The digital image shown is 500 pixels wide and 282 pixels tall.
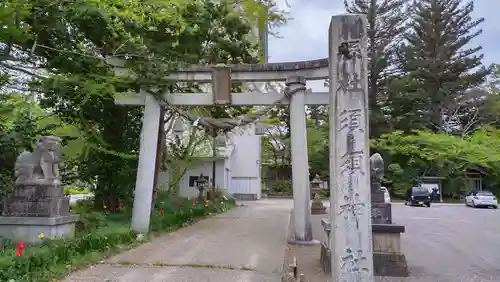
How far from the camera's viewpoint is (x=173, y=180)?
17.8m

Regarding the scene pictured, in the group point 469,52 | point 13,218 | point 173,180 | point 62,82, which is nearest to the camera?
point 62,82

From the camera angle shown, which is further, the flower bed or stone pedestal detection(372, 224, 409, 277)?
stone pedestal detection(372, 224, 409, 277)

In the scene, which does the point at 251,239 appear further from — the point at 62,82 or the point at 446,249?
the point at 62,82

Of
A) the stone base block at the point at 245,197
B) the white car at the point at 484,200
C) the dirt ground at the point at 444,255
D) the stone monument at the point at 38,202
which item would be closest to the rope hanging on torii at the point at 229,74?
the stone monument at the point at 38,202

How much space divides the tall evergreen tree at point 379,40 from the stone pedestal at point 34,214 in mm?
31379

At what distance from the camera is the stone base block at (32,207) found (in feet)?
23.2

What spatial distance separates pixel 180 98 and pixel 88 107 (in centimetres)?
286

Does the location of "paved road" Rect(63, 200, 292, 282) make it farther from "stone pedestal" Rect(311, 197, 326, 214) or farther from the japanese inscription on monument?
"stone pedestal" Rect(311, 197, 326, 214)

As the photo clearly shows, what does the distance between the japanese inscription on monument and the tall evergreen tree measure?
32326 mm

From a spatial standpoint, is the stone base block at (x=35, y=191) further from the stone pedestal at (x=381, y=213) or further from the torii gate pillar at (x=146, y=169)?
the stone pedestal at (x=381, y=213)

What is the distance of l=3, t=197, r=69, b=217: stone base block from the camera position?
23.2 feet

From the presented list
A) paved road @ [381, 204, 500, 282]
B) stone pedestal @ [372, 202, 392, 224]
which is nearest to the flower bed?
stone pedestal @ [372, 202, 392, 224]

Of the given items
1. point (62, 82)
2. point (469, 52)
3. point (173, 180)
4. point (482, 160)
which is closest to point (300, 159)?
point (62, 82)

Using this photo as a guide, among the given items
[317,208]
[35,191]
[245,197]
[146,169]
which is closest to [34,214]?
[35,191]
